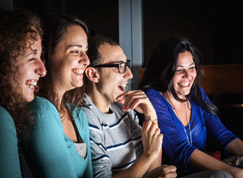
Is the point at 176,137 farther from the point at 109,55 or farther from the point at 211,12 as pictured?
the point at 211,12

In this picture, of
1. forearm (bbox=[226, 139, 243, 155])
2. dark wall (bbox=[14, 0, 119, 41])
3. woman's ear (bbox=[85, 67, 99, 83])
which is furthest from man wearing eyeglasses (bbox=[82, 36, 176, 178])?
dark wall (bbox=[14, 0, 119, 41])

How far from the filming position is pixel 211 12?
279 cm

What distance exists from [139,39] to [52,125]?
1.68 m

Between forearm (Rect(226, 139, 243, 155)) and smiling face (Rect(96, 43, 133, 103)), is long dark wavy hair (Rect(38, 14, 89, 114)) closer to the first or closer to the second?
smiling face (Rect(96, 43, 133, 103))

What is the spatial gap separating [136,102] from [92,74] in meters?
0.31

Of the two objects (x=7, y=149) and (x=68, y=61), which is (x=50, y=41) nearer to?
(x=68, y=61)

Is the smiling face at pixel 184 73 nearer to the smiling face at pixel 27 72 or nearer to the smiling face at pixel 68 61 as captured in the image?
the smiling face at pixel 68 61

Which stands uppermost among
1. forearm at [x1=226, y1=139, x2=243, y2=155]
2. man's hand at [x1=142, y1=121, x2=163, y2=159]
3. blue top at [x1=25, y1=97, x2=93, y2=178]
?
blue top at [x1=25, y1=97, x2=93, y2=178]

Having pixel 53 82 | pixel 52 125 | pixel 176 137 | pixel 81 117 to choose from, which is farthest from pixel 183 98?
pixel 52 125

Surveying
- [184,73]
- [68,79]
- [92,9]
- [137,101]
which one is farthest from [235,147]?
[92,9]

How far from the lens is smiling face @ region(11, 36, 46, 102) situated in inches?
35.2

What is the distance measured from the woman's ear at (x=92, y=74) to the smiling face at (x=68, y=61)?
21 cm

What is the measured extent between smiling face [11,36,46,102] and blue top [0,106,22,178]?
0.14 meters

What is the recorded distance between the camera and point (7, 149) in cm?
74
